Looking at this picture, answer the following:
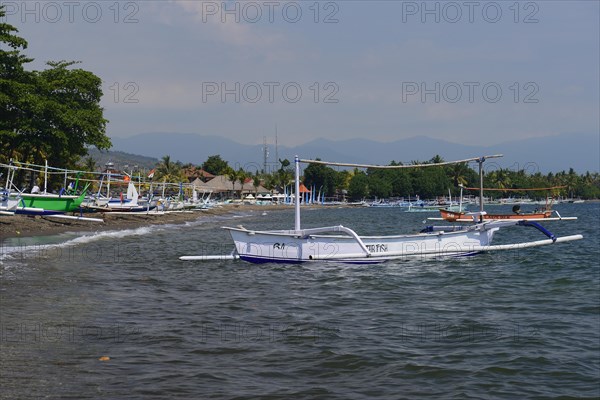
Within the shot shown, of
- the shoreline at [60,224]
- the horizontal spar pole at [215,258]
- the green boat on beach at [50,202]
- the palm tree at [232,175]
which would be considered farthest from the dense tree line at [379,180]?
the horizontal spar pole at [215,258]

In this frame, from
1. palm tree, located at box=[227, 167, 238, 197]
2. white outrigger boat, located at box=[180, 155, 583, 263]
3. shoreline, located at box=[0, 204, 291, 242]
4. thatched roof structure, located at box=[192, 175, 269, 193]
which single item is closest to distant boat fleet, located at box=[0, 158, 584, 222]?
shoreline, located at box=[0, 204, 291, 242]

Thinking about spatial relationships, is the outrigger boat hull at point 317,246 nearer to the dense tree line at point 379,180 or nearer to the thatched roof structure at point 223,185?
the thatched roof structure at point 223,185

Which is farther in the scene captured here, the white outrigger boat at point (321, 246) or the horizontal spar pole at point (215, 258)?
the horizontal spar pole at point (215, 258)

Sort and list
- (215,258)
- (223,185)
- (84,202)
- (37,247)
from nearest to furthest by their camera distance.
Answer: (215,258) < (37,247) < (84,202) < (223,185)

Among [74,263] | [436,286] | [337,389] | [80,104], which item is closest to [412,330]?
[337,389]

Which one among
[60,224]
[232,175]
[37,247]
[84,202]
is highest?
[232,175]

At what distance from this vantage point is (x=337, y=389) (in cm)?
873

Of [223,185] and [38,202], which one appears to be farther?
[223,185]

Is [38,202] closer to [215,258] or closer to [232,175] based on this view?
[215,258]

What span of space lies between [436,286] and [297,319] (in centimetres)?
622

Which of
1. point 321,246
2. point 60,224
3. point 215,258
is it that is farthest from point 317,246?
point 60,224

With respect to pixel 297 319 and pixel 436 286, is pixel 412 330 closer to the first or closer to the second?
pixel 297 319

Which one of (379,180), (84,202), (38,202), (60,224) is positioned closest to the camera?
(38,202)

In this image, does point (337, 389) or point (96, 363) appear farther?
point (96, 363)
